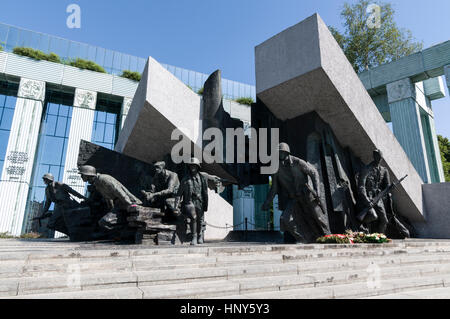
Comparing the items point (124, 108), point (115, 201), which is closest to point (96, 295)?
point (115, 201)

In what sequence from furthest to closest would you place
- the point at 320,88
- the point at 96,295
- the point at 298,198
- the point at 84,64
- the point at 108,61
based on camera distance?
the point at 108,61, the point at 84,64, the point at 320,88, the point at 298,198, the point at 96,295

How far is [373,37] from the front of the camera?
21.6m

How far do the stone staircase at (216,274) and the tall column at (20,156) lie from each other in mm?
17738

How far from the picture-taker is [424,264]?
4730 mm

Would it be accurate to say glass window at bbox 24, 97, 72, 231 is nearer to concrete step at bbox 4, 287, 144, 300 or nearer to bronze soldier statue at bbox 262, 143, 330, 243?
bronze soldier statue at bbox 262, 143, 330, 243

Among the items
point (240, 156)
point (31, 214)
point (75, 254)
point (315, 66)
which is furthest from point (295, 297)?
point (31, 214)

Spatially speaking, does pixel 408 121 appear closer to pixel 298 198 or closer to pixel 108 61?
pixel 298 198

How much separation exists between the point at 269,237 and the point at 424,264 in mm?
6202

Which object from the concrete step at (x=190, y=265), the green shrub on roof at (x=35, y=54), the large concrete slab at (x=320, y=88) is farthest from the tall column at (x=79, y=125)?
the concrete step at (x=190, y=265)

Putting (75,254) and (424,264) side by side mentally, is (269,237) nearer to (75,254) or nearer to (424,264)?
(424,264)

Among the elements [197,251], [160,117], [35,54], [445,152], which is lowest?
[197,251]

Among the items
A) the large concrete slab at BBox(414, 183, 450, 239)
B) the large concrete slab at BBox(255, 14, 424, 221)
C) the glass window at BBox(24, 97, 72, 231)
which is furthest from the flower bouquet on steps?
the glass window at BBox(24, 97, 72, 231)

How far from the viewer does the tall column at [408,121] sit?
14.9 meters

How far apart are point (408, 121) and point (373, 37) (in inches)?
A: 363
